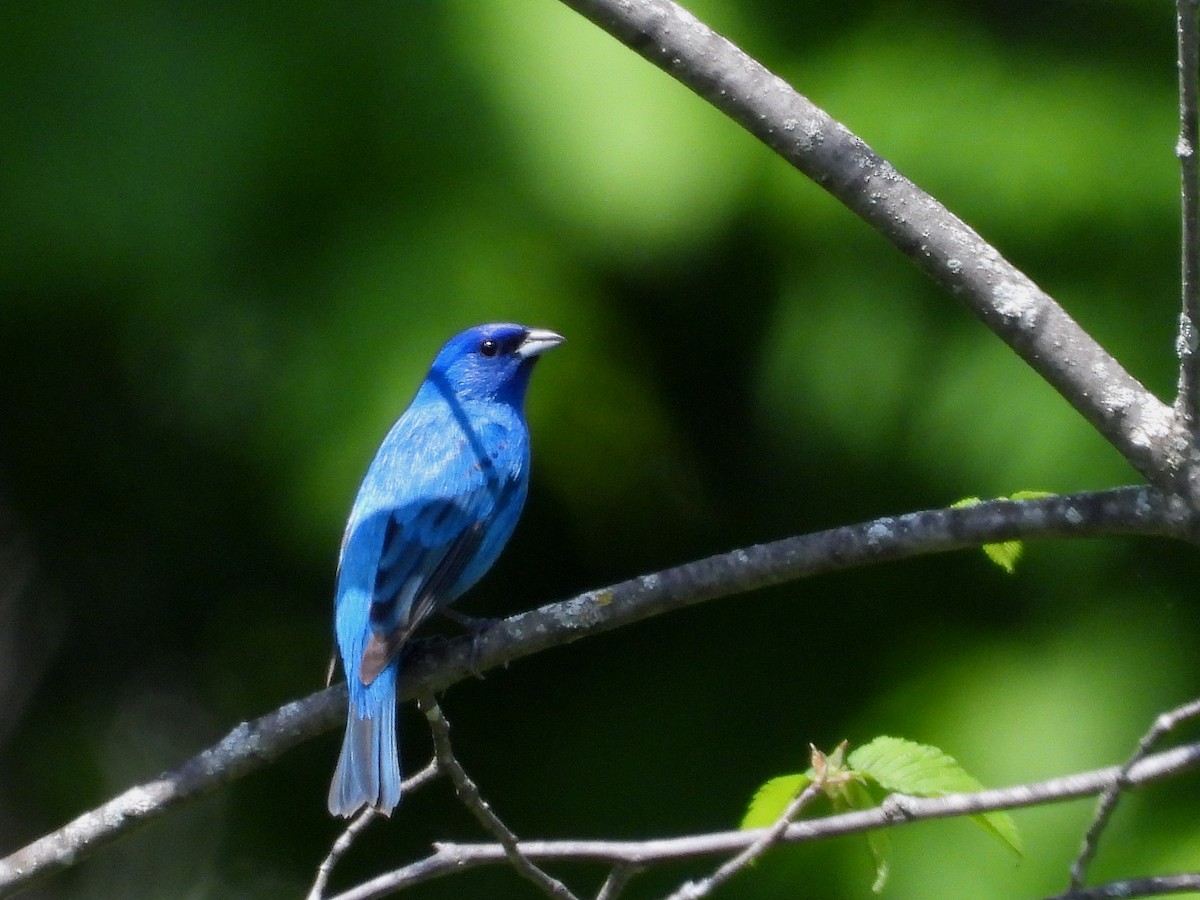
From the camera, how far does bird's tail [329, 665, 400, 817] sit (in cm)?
285

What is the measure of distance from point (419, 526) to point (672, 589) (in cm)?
130

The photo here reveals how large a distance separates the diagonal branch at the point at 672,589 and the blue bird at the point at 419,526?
403 millimetres

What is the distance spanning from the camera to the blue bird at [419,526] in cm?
292

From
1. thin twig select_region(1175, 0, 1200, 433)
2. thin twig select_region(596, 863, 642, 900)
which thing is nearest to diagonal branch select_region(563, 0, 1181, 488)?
thin twig select_region(1175, 0, 1200, 433)

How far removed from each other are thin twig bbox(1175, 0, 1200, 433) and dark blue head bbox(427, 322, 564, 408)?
196 centimetres

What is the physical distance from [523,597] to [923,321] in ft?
4.04

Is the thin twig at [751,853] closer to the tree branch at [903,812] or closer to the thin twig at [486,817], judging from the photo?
the tree branch at [903,812]

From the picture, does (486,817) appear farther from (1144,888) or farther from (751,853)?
(1144,888)

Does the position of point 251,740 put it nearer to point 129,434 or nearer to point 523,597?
point 523,597

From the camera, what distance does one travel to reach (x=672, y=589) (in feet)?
7.02

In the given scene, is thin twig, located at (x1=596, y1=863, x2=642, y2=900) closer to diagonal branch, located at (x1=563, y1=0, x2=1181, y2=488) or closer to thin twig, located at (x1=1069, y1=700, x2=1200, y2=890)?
thin twig, located at (x1=1069, y1=700, x2=1200, y2=890)

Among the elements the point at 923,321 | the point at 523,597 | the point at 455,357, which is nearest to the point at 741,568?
the point at 923,321

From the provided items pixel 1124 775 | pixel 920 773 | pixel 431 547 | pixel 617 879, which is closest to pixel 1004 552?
pixel 920 773

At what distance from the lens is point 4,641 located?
14.8ft
